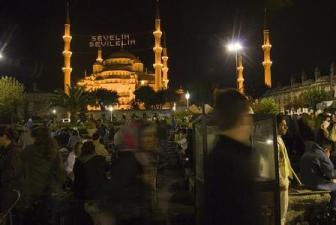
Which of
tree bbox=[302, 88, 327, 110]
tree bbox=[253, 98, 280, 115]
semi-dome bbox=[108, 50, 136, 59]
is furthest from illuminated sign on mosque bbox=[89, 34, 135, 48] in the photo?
tree bbox=[253, 98, 280, 115]

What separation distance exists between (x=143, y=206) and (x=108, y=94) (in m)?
72.6

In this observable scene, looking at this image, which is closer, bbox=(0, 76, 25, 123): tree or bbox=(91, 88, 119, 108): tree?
bbox=(0, 76, 25, 123): tree

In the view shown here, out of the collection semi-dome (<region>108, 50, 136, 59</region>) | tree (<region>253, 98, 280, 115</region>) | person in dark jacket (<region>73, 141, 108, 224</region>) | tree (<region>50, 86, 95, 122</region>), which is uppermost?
semi-dome (<region>108, 50, 136, 59</region>)

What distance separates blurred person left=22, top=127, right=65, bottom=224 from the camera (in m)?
5.49

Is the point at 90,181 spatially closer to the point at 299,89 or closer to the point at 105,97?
the point at 299,89

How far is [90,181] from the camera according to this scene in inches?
188

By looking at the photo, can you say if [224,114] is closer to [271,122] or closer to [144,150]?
[271,122]

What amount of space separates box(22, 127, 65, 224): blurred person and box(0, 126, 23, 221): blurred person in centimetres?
18

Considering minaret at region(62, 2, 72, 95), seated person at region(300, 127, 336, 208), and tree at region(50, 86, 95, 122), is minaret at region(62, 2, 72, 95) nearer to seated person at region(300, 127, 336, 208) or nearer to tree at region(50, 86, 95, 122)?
tree at region(50, 86, 95, 122)

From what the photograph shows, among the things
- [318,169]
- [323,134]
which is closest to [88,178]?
[318,169]

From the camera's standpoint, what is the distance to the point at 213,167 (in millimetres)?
2684

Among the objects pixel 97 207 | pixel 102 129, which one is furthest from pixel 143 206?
pixel 102 129

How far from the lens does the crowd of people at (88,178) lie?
4.41 meters

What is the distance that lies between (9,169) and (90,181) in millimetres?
1034
